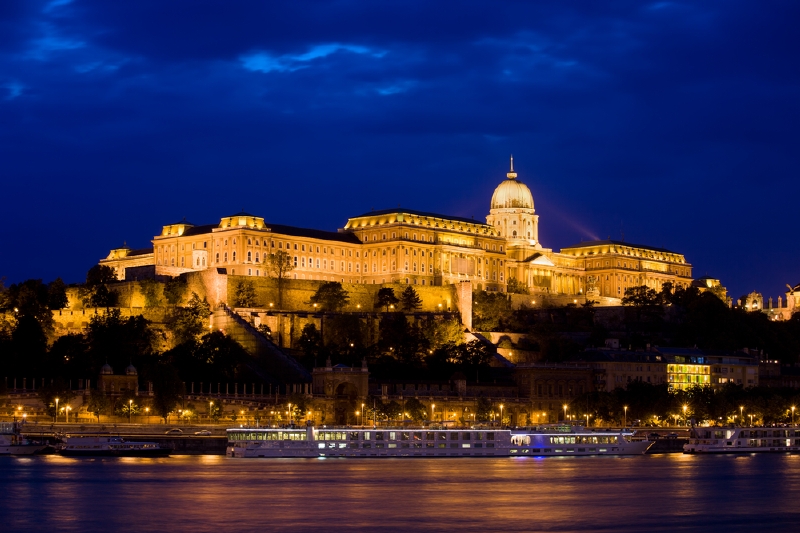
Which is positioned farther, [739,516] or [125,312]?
[125,312]

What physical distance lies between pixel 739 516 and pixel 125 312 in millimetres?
75068

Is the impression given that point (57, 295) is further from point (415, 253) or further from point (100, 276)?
point (415, 253)

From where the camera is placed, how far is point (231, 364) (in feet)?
380

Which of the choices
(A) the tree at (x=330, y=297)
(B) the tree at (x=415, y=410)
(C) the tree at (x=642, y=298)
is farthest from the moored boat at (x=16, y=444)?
(C) the tree at (x=642, y=298)

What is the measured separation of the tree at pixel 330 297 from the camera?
14188 centimetres

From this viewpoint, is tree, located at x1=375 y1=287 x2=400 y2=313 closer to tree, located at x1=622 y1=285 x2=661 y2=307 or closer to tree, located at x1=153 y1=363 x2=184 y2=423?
tree, located at x1=622 y1=285 x2=661 y2=307

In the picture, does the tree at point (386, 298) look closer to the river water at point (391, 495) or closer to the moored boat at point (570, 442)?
the moored boat at point (570, 442)

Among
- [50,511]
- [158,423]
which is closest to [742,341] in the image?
[158,423]

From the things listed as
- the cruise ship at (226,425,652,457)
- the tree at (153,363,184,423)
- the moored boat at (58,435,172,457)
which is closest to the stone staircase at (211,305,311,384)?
the tree at (153,363,184,423)

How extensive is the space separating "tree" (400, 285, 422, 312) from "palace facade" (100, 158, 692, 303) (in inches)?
500

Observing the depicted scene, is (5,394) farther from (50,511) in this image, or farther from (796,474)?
(796,474)

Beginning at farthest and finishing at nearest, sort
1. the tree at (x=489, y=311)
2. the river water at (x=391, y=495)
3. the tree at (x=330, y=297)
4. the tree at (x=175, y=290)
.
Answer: the tree at (x=489, y=311) → the tree at (x=330, y=297) → the tree at (x=175, y=290) → the river water at (x=391, y=495)

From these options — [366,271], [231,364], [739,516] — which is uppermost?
[366,271]

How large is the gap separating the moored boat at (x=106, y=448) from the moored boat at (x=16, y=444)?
4.27ft
